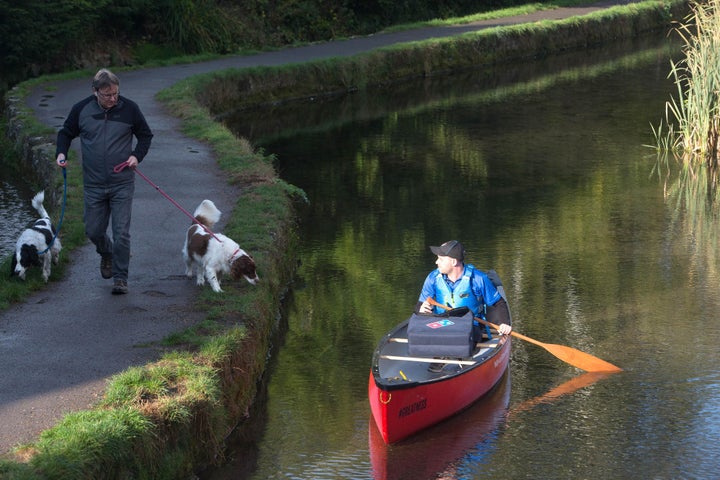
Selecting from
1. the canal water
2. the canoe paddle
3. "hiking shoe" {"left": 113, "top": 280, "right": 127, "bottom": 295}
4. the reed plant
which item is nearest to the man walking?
"hiking shoe" {"left": 113, "top": 280, "right": 127, "bottom": 295}

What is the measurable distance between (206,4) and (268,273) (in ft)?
68.1

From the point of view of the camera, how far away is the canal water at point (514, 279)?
31.2 ft

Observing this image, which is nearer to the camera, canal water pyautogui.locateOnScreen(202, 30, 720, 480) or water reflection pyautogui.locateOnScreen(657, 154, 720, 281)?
canal water pyautogui.locateOnScreen(202, 30, 720, 480)

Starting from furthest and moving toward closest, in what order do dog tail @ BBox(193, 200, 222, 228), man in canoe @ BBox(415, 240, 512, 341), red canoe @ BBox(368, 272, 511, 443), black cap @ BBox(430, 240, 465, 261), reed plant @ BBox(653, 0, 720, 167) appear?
reed plant @ BBox(653, 0, 720, 167)
dog tail @ BBox(193, 200, 222, 228)
man in canoe @ BBox(415, 240, 512, 341)
black cap @ BBox(430, 240, 465, 261)
red canoe @ BBox(368, 272, 511, 443)

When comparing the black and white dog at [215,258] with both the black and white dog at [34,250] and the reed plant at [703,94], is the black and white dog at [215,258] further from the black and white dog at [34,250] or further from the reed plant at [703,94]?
the reed plant at [703,94]

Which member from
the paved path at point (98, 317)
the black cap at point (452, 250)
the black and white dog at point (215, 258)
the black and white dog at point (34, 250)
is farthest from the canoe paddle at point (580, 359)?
the black and white dog at point (34, 250)

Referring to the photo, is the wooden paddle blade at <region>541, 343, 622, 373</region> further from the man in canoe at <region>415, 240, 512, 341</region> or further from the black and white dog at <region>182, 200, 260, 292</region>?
the black and white dog at <region>182, 200, 260, 292</region>

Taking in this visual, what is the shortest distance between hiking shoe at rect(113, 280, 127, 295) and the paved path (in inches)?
2.4

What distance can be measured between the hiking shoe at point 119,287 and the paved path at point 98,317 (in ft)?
0.20

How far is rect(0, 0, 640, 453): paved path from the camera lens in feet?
28.1

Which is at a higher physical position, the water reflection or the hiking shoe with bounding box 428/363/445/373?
the hiking shoe with bounding box 428/363/445/373

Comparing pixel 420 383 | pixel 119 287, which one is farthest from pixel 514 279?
pixel 119 287

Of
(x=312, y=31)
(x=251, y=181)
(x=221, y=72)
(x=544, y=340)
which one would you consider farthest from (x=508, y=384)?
(x=312, y=31)

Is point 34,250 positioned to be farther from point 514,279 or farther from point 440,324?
point 514,279
